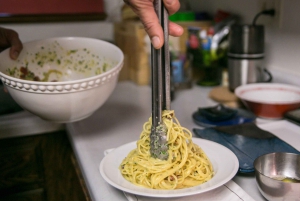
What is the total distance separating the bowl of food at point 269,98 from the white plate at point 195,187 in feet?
1.16

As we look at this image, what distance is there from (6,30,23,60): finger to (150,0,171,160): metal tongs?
54 centimetres

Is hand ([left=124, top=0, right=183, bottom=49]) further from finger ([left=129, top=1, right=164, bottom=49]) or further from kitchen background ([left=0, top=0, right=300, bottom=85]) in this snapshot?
kitchen background ([left=0, top=0, right=300, bottom=85])

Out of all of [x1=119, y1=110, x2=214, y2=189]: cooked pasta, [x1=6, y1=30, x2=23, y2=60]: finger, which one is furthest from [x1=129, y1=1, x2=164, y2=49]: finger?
[x1=6, y1=30, x2=23, y2=60]: finger

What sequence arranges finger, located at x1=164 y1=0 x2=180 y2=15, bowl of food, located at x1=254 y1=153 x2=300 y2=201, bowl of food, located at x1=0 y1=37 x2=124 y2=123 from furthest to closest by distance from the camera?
bowl of food, located at x1=0 y1=37 x2=124 y2=123 → bowl of food, located at x1=254 y1=153 x2=300 y2=201 → finger, located at x1=164 y1=0 x2=180 y2=15

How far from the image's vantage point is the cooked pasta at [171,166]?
671 millimetres

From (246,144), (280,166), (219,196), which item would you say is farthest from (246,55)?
(219,196)

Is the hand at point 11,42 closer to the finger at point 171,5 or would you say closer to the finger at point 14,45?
the finger at point 14,45

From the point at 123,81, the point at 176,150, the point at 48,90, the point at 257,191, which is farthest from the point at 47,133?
the point at 257,191

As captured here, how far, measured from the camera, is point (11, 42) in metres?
1.04

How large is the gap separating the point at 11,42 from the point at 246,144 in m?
0.73

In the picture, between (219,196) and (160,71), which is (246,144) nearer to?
(219,196)

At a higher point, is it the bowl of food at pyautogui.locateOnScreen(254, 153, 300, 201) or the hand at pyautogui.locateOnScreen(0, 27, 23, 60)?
the hand at pyautogui.locateOnScreen(0, 27, 23, 60)

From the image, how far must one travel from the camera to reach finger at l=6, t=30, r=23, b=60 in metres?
1.01

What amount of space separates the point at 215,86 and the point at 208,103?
227 millimetres
